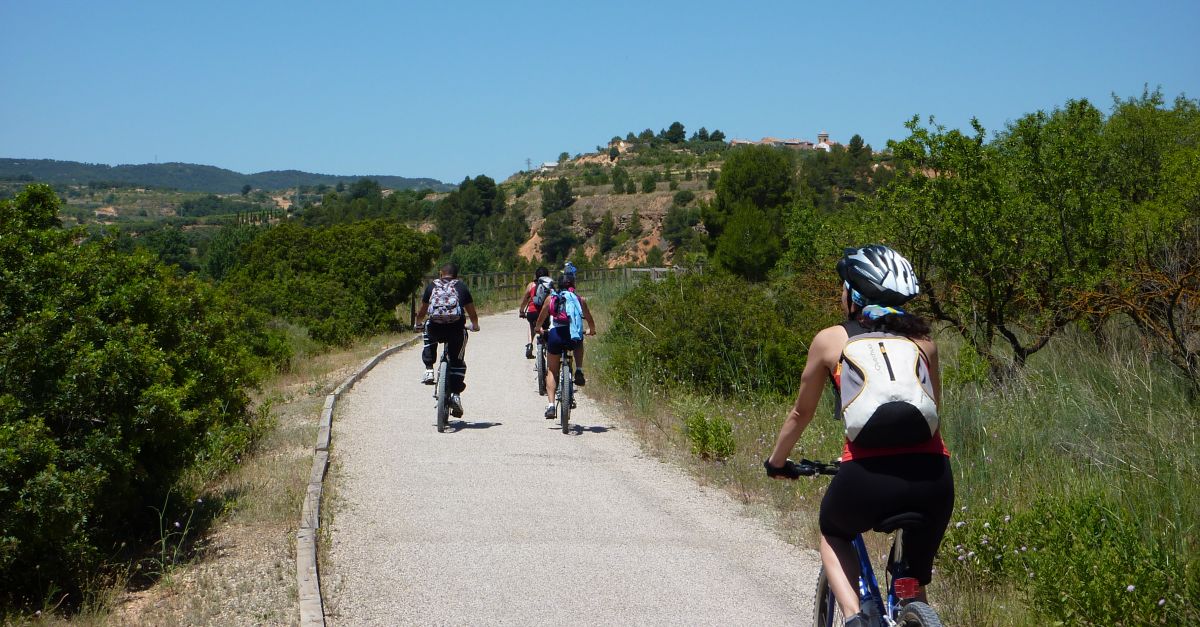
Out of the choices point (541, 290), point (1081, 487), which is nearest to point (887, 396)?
point (1081, 487)

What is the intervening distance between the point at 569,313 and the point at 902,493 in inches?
345

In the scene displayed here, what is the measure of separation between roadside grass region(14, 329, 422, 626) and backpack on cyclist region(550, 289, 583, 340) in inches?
119

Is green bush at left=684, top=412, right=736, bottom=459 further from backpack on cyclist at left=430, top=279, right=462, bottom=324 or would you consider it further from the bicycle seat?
the bicycle seat

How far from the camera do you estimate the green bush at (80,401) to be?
227 inches

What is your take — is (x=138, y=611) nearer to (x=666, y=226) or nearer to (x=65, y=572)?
(x=65, y=572)

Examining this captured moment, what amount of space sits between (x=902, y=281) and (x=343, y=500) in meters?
5.94

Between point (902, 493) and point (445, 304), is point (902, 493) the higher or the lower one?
the higher one

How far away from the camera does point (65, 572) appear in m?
6.11

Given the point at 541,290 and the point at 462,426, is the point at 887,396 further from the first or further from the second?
the point at 541,290

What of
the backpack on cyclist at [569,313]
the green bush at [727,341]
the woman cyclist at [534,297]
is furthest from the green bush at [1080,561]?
the woman cyclist at [534,297]

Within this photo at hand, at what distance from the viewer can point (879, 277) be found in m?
3.62

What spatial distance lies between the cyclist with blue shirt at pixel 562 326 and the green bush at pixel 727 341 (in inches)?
79.3

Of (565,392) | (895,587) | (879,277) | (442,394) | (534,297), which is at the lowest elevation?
(442,394)

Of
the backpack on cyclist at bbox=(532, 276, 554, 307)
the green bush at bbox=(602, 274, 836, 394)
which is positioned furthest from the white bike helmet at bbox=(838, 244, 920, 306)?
→ the backpack on cyclist at bbox=(532, 276, 554, 307)
